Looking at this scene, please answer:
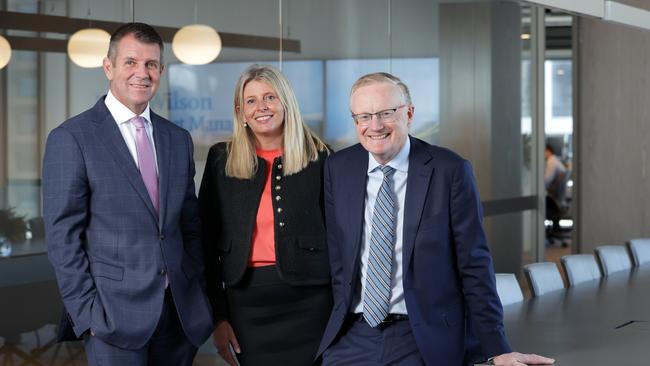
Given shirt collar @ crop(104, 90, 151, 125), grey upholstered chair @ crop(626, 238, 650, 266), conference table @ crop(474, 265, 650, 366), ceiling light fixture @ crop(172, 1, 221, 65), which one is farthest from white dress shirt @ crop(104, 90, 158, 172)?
grey upholstered chair @ crop(626, 238, 650, 266)

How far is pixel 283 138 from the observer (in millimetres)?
3803

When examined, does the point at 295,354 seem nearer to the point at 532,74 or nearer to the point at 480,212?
the point at 480,212

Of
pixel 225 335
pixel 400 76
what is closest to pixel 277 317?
pixel 225 335

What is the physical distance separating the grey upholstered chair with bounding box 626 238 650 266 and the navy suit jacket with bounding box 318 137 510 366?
16.4 ft

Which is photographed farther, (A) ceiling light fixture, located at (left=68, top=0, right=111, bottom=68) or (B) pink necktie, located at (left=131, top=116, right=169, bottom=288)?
(A) ceiling light fixture, located at (left=68, top=0, right=111, bottom=68)

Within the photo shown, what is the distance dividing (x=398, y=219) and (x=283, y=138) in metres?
0.73

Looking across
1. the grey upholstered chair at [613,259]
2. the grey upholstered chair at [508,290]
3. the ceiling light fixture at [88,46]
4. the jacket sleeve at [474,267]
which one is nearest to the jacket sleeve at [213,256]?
the jacket sleeve at [474,267]

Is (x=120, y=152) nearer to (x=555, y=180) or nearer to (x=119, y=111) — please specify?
(x=119, y=111)

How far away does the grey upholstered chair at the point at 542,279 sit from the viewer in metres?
6.01

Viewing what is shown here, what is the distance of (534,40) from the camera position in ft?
36.9

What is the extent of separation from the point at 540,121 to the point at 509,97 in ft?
2.66

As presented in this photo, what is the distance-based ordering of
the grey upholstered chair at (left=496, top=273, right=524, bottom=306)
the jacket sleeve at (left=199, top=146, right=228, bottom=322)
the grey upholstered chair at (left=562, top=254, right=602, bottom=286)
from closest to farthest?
the jacket sleeve at (left=199, top=146, right=228, bottom=322), the grey upholstered chair at (left=496, top=273, right=524, bottom=306), the grey upholstered chair at (left=562, top=254, right=602, bottom=286)

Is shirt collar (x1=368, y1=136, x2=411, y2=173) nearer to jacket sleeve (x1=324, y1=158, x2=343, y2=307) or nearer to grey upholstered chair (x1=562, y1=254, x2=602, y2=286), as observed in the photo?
jacket sleeve (x1=324, y1=158, x2=343, y2=307)

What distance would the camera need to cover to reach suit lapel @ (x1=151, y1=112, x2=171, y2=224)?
11.1ft
